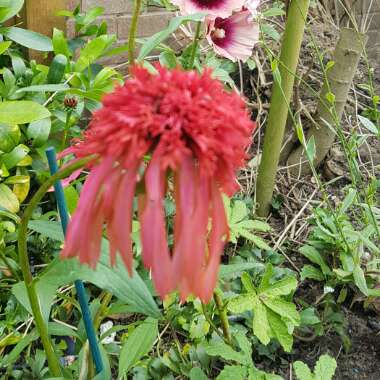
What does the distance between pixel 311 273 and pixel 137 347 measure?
0.66 m

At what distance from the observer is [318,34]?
6.65ft

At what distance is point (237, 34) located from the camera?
1124 mm

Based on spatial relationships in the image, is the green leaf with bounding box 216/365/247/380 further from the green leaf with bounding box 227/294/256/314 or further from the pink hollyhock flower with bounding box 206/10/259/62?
the pink hollyhock flower with bounding box 206/10/259/62

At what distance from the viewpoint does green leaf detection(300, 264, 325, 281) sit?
49.5 inches

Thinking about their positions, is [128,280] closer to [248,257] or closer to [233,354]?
[233,354]

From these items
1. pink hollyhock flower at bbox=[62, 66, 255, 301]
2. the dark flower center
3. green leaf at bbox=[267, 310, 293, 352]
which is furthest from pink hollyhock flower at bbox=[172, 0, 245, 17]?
pink hollyhock flower at bbox=[62, 66, 255, 301]

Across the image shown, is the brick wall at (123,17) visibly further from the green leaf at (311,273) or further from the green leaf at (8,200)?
the green leaf at (311,273)

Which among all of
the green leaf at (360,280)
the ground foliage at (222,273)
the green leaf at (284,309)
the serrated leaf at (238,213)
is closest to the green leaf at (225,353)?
the ground foliage at (222,273)

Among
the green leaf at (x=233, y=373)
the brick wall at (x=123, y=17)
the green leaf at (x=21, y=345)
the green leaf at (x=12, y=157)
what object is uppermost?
the brick wall at (x=123, y=17)

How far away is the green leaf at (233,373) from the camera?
0.87 metres

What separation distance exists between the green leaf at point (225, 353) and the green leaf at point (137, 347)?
0.21 meters

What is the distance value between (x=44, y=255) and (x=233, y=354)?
520mm

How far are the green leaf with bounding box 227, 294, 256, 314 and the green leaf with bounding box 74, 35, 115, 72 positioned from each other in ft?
2.10

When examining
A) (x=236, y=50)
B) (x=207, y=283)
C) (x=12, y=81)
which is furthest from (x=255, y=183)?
(x=207, y=283)
